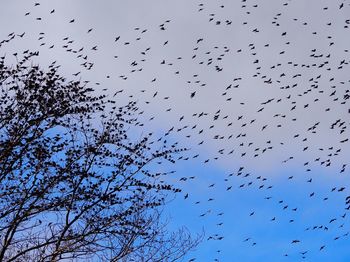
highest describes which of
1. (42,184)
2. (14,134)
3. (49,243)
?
(14,134)

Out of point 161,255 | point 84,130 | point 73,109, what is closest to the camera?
point 73,109

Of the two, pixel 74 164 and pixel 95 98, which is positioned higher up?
pixel 95 98

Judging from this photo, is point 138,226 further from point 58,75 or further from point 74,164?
point 58,75

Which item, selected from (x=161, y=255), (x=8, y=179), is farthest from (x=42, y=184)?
(x=161, y=255)

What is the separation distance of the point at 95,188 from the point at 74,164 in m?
0.94

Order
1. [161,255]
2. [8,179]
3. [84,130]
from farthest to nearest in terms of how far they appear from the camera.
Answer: [161,255]
[84,130]
[8,179]

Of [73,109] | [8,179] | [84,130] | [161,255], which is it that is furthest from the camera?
[161,255]

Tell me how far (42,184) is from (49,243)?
1.64 metres

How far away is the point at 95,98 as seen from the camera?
49.0 feet

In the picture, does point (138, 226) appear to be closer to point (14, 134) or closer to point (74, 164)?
point (74, 164)

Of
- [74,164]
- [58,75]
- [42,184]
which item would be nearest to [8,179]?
[42,184]

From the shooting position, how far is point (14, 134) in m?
13.7

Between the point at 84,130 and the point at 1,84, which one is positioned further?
the point at 84,130

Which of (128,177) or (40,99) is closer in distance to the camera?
(40,99)
